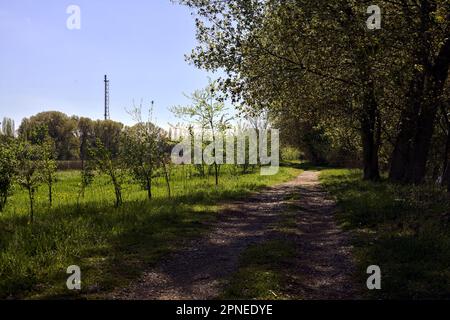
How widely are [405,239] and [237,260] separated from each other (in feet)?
12.7

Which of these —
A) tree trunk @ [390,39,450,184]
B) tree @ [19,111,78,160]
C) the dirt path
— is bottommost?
the dirt path

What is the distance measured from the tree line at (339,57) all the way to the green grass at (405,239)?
12.6 feet

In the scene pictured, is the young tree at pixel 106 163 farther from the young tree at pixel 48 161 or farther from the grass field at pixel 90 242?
the young tree at pixel 48 161

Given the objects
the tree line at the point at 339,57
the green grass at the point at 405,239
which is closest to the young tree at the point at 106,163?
the tree line at the point at 339,57

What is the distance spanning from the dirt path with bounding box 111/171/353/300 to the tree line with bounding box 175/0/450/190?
5.48 metres

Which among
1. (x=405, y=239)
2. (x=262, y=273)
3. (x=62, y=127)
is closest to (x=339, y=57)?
(x=405, y=239)

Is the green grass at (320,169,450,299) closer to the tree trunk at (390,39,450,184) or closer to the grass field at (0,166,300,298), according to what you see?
the tree trunk at (390,39,450,184)

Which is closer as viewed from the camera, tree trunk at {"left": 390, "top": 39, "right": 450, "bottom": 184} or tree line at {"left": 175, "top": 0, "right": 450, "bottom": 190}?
tree line at {"left": 175, "top": 0, "right": 450, "bottom": 190}

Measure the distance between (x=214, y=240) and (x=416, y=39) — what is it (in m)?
9.30

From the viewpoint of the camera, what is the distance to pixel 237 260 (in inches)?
394

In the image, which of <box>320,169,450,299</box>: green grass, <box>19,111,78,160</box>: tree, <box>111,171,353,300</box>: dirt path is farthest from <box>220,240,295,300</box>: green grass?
<box>19,111,78,160</box>: tree

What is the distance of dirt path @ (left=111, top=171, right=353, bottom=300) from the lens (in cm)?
789

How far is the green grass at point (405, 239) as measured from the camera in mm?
7645
